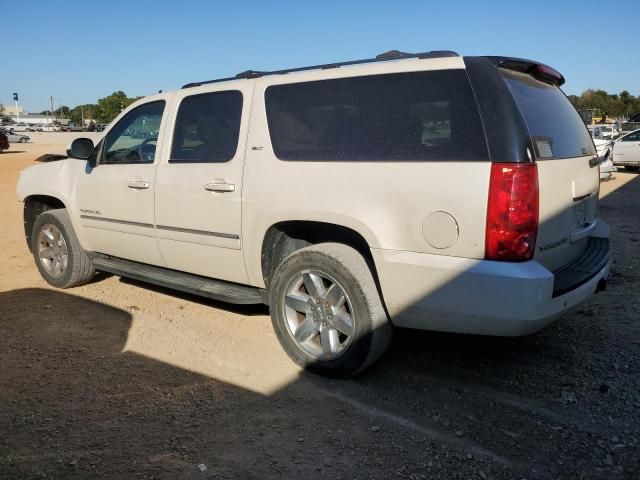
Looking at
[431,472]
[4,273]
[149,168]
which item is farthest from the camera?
[4,273]

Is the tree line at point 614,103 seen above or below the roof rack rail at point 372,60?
above

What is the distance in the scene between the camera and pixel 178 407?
3.26 meters

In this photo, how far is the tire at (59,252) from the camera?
17.7ft

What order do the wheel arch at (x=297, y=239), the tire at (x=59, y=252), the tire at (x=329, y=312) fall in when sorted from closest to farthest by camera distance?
the tire at (x=329, y=312)
the wheel arch at (x=297, y=239)
the tire at (x=59, y=252)

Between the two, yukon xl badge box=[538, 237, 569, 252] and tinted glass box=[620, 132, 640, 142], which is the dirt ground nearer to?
yukon xl badge box=[538, 237, 569, 252]

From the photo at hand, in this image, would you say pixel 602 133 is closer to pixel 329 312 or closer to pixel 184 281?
pixel 184 281

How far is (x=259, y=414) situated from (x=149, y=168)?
2327mm

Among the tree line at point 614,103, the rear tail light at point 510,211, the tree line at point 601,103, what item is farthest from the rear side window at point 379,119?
the tree line at point 614,103

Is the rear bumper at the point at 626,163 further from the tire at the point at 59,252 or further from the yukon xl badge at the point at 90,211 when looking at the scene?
the yukon xl badge at the point at 90,211

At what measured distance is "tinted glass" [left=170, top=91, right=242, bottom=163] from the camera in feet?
13.3

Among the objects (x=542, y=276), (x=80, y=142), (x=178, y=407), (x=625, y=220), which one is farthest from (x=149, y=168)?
(x=625, y=220)

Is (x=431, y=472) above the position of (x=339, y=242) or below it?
below

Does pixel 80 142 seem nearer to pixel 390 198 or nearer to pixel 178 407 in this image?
pixel 178 407

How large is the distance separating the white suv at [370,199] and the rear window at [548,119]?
0.6 inches
